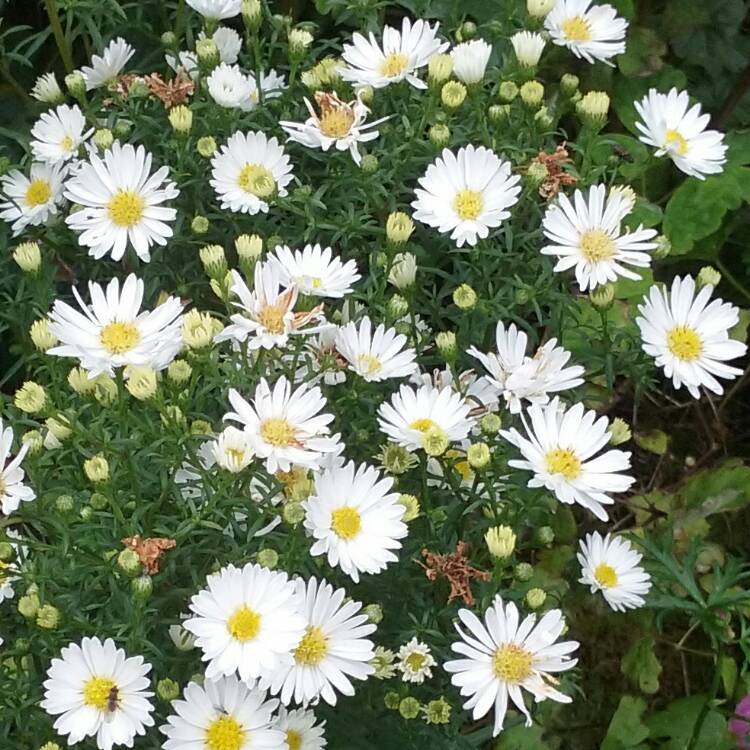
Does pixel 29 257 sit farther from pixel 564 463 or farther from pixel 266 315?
pixel 564 463

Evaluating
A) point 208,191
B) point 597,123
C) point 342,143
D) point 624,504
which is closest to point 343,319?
point 342,143

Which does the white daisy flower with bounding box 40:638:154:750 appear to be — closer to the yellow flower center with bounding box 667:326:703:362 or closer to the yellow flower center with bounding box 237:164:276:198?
the yellow flower center with bounding box 237:164:276:198

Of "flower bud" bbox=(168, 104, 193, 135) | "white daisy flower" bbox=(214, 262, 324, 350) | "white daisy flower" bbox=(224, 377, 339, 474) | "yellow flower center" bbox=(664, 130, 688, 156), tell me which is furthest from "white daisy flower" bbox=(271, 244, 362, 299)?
"yellow flower center" bbox=(664, 130, 688, 156)

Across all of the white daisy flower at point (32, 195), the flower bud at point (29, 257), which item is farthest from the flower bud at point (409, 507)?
the white daisy flower at point (32, 195)

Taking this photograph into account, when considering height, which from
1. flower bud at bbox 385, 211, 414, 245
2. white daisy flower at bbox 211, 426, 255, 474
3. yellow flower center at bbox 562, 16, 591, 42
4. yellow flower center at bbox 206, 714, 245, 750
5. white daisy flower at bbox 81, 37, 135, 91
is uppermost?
white daisy flower at bbox 81, 37, 135, 91

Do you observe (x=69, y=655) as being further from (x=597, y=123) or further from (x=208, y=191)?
(x=597, y=123)

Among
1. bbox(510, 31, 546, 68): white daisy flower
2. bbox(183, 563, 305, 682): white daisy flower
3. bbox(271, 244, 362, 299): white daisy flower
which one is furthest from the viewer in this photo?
bbox(510, 31, 546, 68): white daisy flower
